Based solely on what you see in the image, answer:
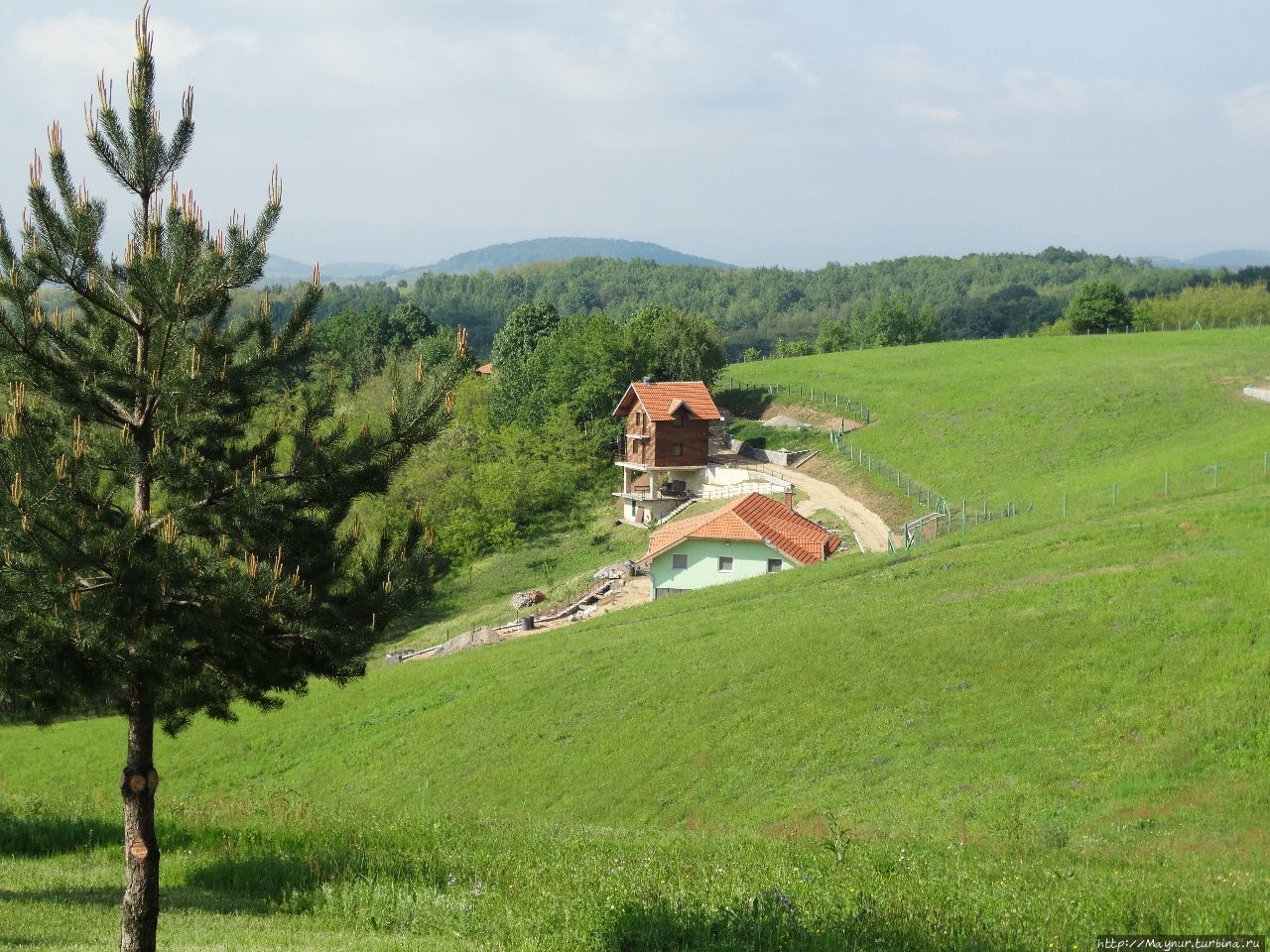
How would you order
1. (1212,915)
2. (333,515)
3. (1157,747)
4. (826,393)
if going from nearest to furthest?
(1212,915), (333,515), (1157,747), (826,393)

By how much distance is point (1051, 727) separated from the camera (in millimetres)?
23516

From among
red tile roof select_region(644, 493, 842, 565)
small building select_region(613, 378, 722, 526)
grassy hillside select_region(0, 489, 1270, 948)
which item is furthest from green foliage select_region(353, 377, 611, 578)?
grassy hillside select_region(0, 489, 1270, 948)

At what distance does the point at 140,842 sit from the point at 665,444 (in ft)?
210

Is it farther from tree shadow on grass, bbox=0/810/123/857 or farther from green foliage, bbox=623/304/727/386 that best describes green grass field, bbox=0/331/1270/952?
green foliage, bbox=623/304/727/386

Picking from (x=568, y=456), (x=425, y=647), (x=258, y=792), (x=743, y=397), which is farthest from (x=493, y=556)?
(x=258, y=792)

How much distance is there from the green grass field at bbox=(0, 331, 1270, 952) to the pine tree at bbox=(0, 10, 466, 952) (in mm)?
2399

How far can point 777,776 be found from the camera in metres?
25.0

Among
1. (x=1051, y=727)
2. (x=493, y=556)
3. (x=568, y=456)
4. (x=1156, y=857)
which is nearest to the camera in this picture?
(x=1156, y=857)

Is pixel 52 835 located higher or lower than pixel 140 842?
lower

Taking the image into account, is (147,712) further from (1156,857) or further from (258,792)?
(258,792)

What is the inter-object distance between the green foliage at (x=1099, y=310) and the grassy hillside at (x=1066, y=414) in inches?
525

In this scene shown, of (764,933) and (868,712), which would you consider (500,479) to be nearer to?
(868,712)

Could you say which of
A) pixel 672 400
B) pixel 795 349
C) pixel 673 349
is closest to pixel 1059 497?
pixel 672 400

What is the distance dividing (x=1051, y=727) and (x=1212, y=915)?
1339 centimetres
